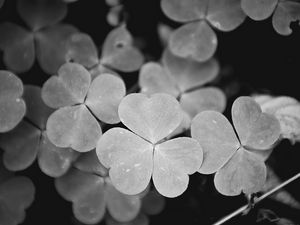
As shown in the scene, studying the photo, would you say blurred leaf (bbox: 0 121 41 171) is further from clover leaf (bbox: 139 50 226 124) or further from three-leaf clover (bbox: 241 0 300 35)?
three-leaf clover (bbox: 241 0 300 35)

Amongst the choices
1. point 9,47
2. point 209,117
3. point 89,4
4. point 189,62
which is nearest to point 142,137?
point 209,117

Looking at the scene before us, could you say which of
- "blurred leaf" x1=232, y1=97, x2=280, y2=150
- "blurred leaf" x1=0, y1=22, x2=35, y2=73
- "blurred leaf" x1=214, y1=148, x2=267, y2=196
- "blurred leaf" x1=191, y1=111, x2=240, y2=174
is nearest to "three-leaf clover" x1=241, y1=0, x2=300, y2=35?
"blurred leaf" x1=232, y1=97, x2=280, y2=150

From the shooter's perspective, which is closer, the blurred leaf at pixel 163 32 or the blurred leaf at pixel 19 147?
the blurred leaf at pixel 19 147

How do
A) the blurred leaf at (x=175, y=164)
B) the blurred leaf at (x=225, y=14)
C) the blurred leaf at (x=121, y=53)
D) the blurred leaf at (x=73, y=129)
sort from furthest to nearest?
the blurred leaf at (x=121, y=53) < the blurred leaf at (x=225, y=14) < the blurred leaf at (x=73, y=129) < the blurred leaf at (x=175, y=164)

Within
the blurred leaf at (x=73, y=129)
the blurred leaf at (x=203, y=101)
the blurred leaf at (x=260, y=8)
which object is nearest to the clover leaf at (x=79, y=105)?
the blurred leaf at (x=73, y=129)

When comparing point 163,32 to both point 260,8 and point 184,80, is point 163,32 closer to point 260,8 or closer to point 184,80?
point 184,80

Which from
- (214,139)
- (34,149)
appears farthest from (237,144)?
(34,149)

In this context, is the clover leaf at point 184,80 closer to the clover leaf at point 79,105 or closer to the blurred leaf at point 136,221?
the clover leaf at point 79,105

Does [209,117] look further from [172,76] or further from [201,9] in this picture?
[201,9]
